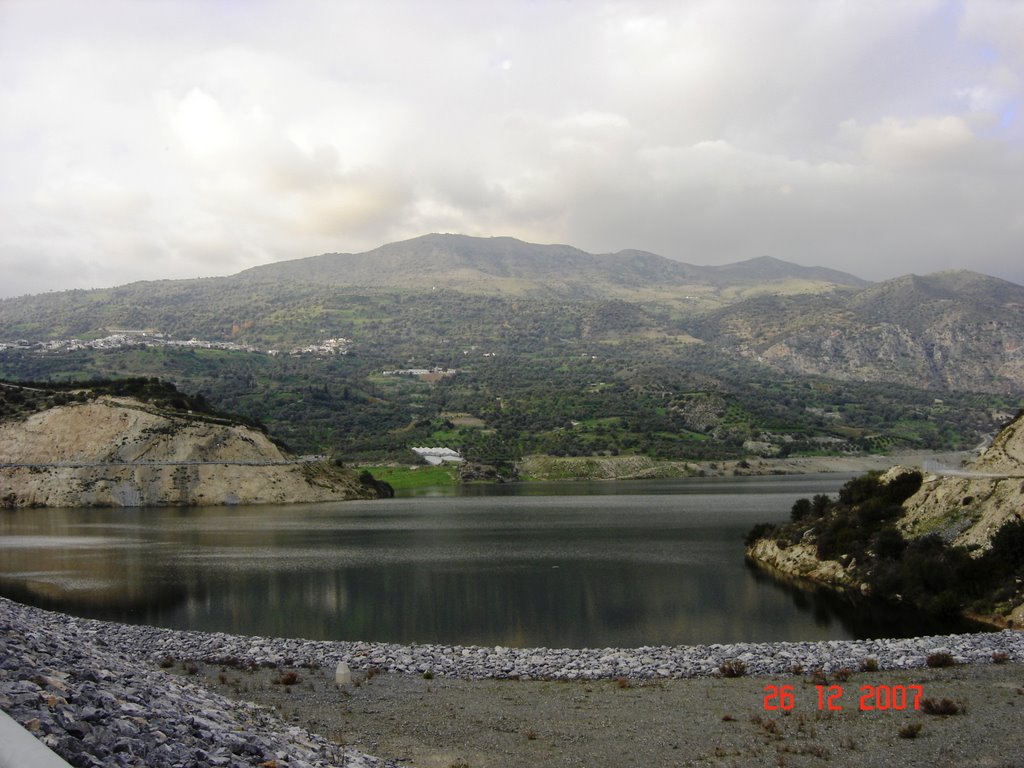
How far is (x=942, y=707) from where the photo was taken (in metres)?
14.9

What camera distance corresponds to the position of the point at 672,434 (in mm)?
137375

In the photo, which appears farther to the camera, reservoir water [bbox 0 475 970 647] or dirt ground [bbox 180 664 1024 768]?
reservoir water [bbox 0 475 970 647]

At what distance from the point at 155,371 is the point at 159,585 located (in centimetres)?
14042

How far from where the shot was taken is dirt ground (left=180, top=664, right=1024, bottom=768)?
12836 mm

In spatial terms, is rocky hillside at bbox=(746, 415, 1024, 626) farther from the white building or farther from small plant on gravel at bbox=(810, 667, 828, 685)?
the white building

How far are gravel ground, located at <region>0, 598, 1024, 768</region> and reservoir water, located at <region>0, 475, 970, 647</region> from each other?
410cm

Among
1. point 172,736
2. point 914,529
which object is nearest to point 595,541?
point 914,529

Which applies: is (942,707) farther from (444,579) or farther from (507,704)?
(444,579)

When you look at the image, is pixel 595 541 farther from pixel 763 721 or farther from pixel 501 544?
pixel 763 721

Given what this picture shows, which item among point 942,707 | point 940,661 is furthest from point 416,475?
point 942,707

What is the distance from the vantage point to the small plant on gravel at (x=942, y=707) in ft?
48.5

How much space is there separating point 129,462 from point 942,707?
281 feet

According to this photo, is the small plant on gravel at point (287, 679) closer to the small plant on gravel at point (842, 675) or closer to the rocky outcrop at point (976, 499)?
the small plant on gravel at point (842, 675)

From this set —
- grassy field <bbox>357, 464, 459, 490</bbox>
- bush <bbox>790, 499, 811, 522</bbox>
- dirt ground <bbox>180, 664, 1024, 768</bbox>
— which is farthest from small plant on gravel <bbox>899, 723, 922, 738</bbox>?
grassy field <bbox>357, 464, 459, 490</bbox>
